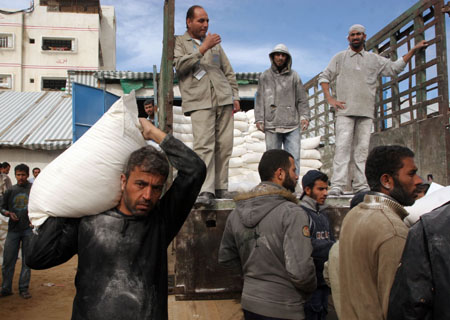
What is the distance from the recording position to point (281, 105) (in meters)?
4.32

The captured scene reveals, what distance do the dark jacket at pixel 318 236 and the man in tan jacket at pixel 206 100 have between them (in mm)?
911

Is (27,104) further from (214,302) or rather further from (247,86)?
(214,302)

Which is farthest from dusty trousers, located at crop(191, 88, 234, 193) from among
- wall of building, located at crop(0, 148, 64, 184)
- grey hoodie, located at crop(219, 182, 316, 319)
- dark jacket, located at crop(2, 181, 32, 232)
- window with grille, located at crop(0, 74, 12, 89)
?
window with grille, located at crop(0, 74, 12, 89)

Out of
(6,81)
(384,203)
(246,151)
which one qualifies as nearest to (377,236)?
(384,203)

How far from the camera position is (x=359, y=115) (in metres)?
4.34

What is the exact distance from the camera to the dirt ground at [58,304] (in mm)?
3539

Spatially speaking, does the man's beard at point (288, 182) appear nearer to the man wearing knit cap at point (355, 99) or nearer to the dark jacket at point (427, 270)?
the dark jacket at point (427, 270)

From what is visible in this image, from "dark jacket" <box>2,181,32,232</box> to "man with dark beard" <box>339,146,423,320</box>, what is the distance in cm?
497

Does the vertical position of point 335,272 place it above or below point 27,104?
below

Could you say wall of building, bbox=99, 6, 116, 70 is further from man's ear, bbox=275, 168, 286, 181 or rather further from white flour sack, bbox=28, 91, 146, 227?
white flour sack, bbox=28, 91, 146, 227

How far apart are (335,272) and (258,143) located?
4630 millimetres

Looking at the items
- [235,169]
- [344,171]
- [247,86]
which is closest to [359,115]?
[344,171]

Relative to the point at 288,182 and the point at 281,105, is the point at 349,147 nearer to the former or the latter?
the point at 281,105

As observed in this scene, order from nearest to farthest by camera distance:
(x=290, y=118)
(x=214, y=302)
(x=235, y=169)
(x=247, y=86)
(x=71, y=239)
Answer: (x=71, y=239) < (x=214, y=302) < (x=290, y=118) < (x=235, y=169) < (x=247, y=86)
